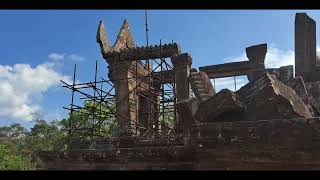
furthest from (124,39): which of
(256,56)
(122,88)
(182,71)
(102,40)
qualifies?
(256,56)

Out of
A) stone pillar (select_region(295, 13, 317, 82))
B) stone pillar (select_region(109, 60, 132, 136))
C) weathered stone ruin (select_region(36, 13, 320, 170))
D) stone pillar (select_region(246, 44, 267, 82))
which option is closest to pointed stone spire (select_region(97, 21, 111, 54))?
stone pillar (select_region(109, 60, 132, 136))

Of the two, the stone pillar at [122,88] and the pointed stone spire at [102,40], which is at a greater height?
the pointed stone spire at [102,40]

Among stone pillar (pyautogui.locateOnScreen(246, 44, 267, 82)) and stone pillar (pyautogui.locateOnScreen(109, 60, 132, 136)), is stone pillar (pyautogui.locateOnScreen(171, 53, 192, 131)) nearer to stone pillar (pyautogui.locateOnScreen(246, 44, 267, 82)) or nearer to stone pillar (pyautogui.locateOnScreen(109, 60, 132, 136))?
stone pillar (pyautogui.locateOnScreen(109, 60, 132, 136))

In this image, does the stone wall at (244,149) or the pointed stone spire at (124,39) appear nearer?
the stone wall at (244,149)

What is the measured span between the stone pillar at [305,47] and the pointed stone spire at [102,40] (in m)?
12.2

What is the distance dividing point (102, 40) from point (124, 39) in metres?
1.97

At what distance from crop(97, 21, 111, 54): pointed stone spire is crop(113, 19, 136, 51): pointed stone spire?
1.42 ft

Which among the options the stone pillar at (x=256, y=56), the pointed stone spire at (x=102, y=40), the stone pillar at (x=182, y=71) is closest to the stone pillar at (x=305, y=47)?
the stone pillar at (x=256, y=56)

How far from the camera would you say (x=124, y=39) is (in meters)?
22.2

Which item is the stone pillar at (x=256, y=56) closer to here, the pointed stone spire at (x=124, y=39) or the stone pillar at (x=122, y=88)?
the stone pillar at (x=122, y=88)

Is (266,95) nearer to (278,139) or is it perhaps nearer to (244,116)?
(244,116)

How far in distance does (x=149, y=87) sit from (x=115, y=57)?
10.4 feet

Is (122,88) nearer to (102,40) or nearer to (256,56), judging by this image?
(102,40)

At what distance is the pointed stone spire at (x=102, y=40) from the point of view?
66.7ft
